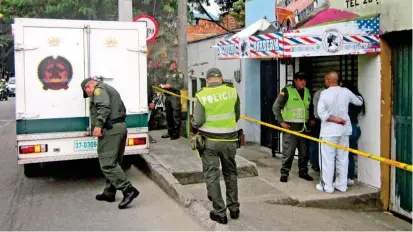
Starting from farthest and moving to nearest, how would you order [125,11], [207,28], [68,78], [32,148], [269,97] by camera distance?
1. [207,28]
2. [125,11]
3. [269,97]
4. [68,78]
5. [32,148]

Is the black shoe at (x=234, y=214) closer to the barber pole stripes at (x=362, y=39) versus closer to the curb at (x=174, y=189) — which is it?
the curb at (x=174, y=189)

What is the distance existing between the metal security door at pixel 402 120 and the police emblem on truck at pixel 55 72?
469 cm

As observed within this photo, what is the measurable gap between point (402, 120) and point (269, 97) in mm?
4133

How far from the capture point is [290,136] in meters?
7.29

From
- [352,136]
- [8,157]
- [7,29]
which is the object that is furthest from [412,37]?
Result: [7,29]

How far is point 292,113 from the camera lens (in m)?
7.32

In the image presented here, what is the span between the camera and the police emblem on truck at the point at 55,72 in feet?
23.0

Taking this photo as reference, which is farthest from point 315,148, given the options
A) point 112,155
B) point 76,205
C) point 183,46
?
point 183,46

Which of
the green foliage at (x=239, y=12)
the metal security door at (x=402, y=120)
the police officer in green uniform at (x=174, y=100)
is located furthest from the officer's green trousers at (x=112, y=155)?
the green foliage at (x=239, y=12)

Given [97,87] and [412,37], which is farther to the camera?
[97,87]

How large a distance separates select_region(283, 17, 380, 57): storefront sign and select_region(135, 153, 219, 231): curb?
2.39 m

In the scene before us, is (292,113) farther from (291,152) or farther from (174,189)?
(174,189)

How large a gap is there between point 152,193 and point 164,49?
10061mm

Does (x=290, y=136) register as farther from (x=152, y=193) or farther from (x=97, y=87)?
(x=97, y=87)
